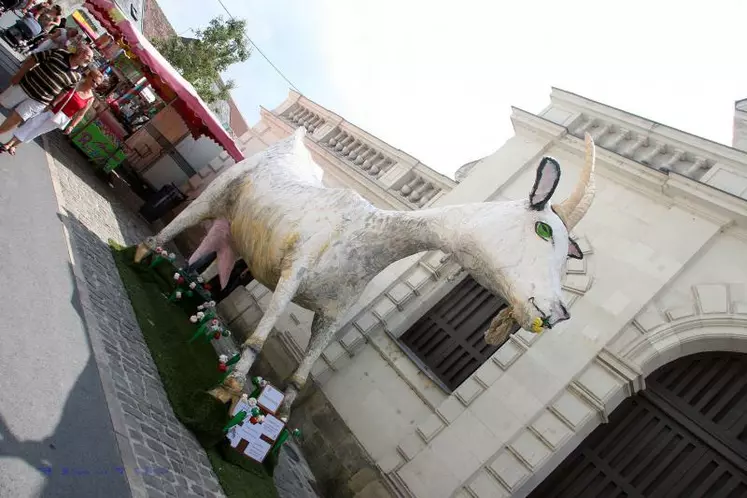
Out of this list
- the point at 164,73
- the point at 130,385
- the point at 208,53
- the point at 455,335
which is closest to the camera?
the point at 130,385

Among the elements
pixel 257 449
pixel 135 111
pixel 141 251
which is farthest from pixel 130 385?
pixel 135 111

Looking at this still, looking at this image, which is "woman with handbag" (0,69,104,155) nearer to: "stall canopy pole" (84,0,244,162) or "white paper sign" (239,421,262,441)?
"stall canopy pole" (84,0,244,162)

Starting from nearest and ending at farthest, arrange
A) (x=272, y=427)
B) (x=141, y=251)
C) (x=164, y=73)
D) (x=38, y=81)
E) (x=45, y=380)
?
(x=45, y=380), (x=272, y=427), (x=38, y=81), (x=141, y=251), (x=164, y=73)

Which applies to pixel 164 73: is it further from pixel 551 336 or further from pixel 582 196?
pixel 551 336

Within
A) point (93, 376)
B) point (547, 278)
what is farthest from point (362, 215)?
point (93, 376)

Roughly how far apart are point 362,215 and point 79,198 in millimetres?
4565

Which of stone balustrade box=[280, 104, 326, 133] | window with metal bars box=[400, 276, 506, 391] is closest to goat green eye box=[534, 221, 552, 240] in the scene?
window with metal bars box=[400, 276, 506, 391]

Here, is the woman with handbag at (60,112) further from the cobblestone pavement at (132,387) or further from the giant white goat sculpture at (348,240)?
the giant white goat sculpture at (348,240)

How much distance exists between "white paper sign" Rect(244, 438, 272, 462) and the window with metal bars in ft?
8.55

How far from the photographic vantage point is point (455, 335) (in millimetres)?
7625

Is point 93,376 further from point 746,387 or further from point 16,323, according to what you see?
point 746,387

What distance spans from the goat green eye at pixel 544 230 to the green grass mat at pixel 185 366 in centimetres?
338

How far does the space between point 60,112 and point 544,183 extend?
20.7 feet

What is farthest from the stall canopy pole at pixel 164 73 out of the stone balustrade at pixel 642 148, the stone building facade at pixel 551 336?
the stone balustrade at pixel 642 148
